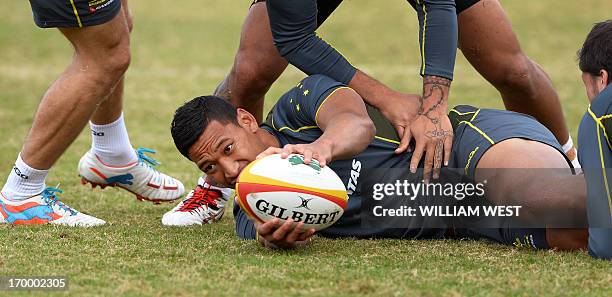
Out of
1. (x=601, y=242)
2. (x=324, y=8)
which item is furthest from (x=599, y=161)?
(x=324, y=8)

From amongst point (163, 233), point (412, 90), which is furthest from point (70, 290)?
point (412, 90)

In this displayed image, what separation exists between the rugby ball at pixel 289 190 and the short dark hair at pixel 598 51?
4.26ft

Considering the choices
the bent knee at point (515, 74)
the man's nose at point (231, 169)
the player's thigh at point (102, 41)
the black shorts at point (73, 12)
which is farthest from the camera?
the bent knee at point (515, 74)

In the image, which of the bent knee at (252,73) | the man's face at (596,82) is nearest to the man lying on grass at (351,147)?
the man's face at (596,82)

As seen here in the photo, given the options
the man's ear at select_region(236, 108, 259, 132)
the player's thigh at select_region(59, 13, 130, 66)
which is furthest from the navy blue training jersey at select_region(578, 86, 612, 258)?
the player's thigh at select_region(59, 13, 130, 66)

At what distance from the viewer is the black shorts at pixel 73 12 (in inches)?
202

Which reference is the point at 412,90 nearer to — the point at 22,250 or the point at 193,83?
the point at 193,83

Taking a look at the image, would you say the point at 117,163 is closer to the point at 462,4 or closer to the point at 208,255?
the point at 208,255

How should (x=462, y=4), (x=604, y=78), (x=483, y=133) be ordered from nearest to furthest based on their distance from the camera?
(x=604, y=78)
(x=483, y=133)
(x=462, y=4)

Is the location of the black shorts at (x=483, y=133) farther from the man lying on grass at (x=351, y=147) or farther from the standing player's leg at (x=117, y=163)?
the standing player's leg at (x=117, y=163)

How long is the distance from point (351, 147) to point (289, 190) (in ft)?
1.49

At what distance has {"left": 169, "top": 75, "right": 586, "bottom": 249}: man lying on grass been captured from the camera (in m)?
4.53

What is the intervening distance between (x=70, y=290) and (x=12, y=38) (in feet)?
47.6

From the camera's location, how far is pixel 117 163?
6148mm
